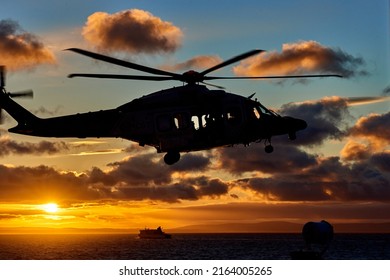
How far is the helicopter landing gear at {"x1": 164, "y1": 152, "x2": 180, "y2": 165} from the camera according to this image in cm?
3662

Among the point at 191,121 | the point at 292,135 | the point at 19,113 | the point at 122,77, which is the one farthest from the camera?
the point at 19,113

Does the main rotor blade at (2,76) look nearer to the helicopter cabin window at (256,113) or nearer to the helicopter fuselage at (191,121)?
the helicopter fuselage at (191,121)

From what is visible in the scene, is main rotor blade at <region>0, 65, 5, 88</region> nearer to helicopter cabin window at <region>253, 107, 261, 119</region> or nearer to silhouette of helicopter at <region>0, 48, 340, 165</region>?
silhouette of helicopter at <region>0, 48, 340, 165</region>

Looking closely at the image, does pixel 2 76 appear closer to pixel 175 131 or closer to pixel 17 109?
pixel 17 109

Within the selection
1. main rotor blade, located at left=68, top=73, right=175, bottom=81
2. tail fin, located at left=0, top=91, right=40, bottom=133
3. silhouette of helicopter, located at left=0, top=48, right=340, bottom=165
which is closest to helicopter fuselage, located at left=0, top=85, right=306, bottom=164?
silhouette of helicopter, located at left=0, top=48, right=340, bottom=165

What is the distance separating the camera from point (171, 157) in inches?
1446

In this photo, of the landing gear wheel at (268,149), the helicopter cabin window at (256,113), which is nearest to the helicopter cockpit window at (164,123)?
the helicopter cabin window at (256,113)

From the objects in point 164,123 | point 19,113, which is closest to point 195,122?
point 164,123

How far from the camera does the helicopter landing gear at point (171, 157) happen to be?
36625 millimetres

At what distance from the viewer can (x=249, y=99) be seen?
122 ft

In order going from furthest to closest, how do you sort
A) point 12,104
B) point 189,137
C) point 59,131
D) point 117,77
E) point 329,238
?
1. point 329,238
2. point 12,104
3. point 59,131
4. point 189,137
5. point 117,77

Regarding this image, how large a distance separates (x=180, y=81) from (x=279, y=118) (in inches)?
249
